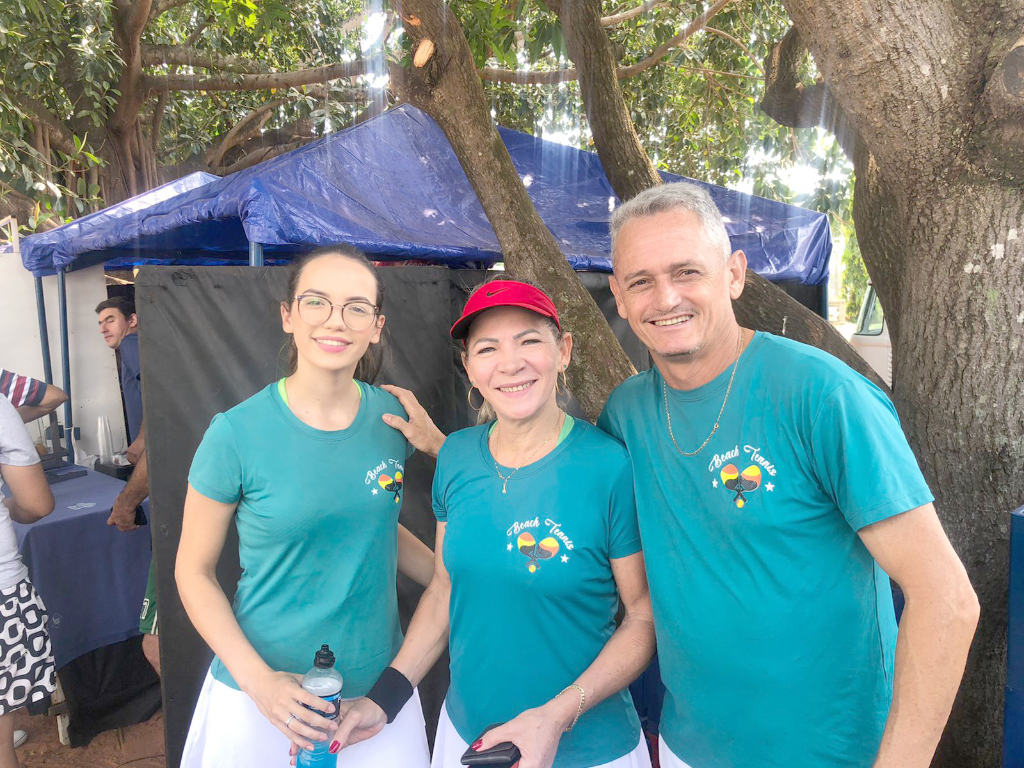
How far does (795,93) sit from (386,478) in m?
3.37

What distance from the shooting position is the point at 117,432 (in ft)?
17.9

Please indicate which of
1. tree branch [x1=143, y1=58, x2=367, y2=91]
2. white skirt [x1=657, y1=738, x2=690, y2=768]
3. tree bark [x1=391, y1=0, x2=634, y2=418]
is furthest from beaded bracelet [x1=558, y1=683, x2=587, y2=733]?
tree branch [x1=143, y1=58, x2=367, y2=91]

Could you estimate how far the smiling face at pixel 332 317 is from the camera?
1.88 meters

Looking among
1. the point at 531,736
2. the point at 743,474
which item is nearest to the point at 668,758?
the point at 531,736

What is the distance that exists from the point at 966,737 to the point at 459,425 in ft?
7.81

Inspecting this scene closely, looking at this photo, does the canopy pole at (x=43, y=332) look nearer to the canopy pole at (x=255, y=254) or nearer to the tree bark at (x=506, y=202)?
the canopy pole at (x=255, y=254)

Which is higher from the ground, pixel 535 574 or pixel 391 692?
pixel 535 574

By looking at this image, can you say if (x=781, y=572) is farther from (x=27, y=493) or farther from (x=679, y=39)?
(x=679, y=39)

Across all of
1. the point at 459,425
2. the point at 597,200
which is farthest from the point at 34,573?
the point at 597,200

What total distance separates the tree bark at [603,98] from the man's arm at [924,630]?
3053mm

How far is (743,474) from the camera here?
146 cm

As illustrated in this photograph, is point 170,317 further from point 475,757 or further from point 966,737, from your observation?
point 966,737

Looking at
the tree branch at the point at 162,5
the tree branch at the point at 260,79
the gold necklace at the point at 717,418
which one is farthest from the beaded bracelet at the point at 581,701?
the tree branch at the point at 162,5

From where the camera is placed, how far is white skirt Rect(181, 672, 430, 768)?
175cm
